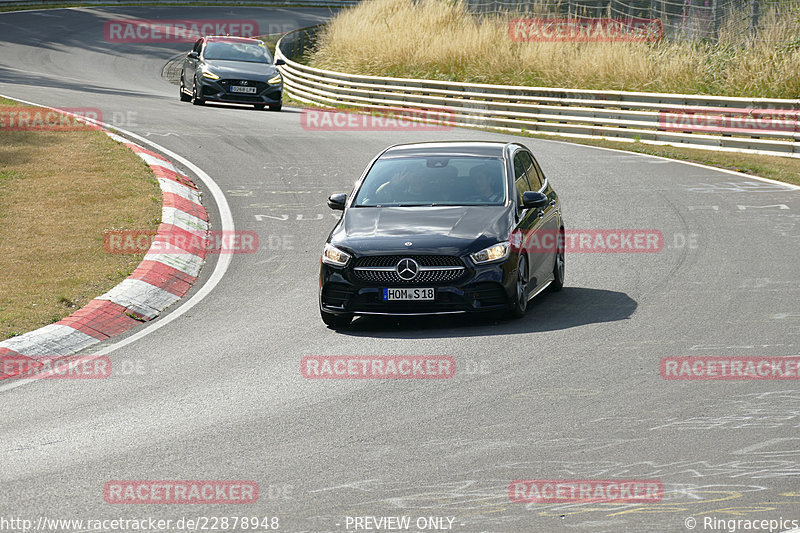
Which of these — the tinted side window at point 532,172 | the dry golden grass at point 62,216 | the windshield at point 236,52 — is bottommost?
the dry golden grass at point 62,216

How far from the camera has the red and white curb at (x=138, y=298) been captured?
32.1 feet

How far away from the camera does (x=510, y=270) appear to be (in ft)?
33.4

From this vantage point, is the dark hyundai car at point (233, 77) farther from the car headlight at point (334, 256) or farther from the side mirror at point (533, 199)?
the car headlight at point (334, 256)

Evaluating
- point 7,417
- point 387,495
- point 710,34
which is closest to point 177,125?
point 710,34

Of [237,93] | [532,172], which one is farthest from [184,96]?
[532,172]

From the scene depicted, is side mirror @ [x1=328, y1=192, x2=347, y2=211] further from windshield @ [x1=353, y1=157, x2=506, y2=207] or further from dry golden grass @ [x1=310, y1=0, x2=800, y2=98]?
dry golden grass @ [x1=310, y1=0, x2=800, y2=98]

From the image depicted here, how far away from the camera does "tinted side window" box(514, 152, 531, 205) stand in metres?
11.3

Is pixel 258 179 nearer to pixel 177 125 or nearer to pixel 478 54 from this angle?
pixel 177 125

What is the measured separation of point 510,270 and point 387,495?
4497mm

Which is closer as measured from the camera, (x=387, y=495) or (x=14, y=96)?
(x=387, y=495)

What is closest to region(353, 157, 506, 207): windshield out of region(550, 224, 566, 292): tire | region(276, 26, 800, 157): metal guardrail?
region(550, 224, 566, 292): tire

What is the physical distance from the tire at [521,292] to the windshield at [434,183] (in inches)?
30.8

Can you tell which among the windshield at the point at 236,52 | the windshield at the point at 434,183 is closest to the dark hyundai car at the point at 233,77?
the windshield at the point at 236,52

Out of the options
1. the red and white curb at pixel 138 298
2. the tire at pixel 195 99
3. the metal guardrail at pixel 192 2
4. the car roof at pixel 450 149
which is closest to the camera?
the red and white curb at pixel 138 298
